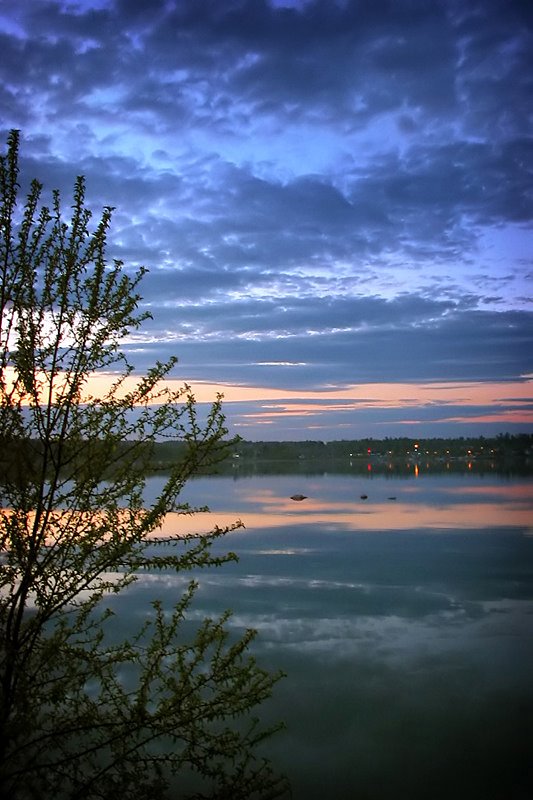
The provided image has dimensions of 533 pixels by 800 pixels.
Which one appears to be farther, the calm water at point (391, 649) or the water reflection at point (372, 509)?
the water reflection at point (372, 509)

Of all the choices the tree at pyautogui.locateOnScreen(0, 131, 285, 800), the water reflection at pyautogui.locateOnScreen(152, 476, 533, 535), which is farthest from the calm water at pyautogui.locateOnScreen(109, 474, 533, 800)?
the tree at pyautogui.locateOnScreen(0, 131, 285, 800)

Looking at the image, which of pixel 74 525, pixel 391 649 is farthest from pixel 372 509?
pixel 74 525

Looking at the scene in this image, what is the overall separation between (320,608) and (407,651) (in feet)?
13.5

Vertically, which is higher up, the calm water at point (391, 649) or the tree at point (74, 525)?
the tree at point (74, 525)

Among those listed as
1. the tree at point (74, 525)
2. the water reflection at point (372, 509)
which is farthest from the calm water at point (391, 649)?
the tree at point (74, 525)

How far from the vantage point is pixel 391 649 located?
15.0m

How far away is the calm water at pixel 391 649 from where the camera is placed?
986 cm

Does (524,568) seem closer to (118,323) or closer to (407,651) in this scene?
(407,651)

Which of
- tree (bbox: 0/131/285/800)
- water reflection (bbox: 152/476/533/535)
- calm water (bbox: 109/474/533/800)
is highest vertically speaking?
tree (bbox: 0/131/285/800)

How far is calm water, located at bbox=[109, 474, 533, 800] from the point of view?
9859mm

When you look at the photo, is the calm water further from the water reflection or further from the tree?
the tree

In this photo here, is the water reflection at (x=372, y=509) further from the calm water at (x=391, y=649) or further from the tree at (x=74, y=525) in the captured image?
the tree at (x=74, y=525)

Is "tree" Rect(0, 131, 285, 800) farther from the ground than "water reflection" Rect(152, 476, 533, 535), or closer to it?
farther from the ground

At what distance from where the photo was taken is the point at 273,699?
39.5ft
